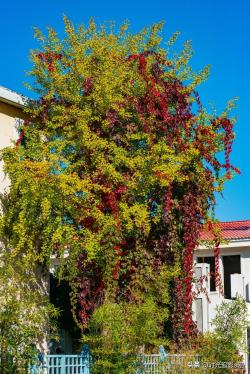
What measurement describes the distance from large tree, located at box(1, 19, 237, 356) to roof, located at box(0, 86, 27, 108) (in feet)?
0.93

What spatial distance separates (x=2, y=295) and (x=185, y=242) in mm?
5141

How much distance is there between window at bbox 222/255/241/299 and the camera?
28.0 m

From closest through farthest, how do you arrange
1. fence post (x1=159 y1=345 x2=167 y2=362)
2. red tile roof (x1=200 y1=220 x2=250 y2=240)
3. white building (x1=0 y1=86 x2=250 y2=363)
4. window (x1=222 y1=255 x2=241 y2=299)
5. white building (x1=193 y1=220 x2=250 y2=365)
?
1. fence post (x1=159 y1=345 x2=167 y2=362)
2. white building (x1=0 y1=86 x2=250 y2=363)
3. white building (x1=193 y1=220 x2=250 y2=365)
4. red tile roof (x1=200 y1=220 x2=250 y2=240)
5. window (x1=222 y1=255 x2=241 y2=299)

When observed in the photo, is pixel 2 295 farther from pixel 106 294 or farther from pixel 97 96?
pixel 97 96

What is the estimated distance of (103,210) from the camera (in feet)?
57.3

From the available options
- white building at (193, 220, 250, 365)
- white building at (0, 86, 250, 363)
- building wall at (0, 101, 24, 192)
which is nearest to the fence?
white building at (0, 86, 250, 363)

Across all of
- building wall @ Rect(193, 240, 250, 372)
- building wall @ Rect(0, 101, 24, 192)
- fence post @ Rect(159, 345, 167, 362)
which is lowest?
fence post @ Rect(159, 345, 167, 362)

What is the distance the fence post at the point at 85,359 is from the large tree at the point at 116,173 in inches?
30.6

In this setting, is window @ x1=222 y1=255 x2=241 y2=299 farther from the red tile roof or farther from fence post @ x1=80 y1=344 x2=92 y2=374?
fence post @ x1=80 y1=344 x2=92 y2=374

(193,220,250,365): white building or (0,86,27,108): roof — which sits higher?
(0,86,27,108): roof

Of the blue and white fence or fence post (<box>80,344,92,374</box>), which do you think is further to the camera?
fence post (<box>80,344,92,374</box>)

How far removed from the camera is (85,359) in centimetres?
1623

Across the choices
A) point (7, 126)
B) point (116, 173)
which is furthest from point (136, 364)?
point (7, 126)

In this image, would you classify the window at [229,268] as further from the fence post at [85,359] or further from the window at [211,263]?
the fence post at [85,359]
